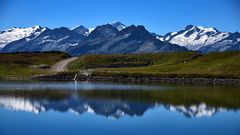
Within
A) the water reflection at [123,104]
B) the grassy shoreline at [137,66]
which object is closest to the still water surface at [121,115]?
the water reflection at [123,104]

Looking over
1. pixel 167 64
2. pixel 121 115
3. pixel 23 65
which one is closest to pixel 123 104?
pixel 121 115

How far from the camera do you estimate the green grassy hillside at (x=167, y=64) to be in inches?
5364

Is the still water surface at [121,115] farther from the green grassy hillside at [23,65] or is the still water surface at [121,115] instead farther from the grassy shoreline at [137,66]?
the green grassy hillside at [23,65]

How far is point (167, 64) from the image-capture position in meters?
164

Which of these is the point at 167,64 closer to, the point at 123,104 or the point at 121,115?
the point at 123,104

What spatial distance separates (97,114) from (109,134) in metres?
14.8

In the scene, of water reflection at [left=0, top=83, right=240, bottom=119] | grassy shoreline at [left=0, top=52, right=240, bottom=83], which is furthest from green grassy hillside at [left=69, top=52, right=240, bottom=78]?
water reflection at [left=0, top=83, right=240, bottom=119]

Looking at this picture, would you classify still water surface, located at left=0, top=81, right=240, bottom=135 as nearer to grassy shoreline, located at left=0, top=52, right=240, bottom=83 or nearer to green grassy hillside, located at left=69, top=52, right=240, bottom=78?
grassy shoreline, located at left=0, top=52, right=240, bottom=83

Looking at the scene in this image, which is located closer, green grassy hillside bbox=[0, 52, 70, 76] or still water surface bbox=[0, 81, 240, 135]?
still water surface bbox=[0, 81, 240, 135]

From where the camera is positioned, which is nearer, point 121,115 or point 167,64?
point 121,115

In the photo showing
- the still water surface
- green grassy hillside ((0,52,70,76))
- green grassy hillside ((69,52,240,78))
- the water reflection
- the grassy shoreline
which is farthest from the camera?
green grassy hillside ((0,52,70,76))

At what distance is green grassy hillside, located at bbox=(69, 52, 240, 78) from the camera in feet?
447

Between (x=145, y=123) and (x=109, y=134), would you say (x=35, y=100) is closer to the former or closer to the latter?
(x=145, y=123)

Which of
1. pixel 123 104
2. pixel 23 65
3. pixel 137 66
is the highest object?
pixel 23 65
